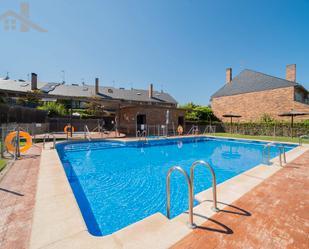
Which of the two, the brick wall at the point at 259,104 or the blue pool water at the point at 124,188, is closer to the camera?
the blue pool water at the point at 124,188

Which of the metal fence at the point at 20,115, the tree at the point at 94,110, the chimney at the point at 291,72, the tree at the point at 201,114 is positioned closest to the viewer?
the metal fence at the point at 20,115

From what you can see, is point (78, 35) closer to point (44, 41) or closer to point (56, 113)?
point (44, 41)

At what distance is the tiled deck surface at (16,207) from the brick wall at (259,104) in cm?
2248

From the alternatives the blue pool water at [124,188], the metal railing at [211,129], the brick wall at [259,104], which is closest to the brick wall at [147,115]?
the metal railing at [211,129]

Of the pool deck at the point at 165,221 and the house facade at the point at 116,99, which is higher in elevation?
the house facade at the point at 116,99

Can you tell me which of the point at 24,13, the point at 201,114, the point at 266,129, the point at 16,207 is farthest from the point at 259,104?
the point at 24,13

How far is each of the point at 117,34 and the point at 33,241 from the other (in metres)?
13.1

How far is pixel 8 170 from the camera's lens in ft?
15.4

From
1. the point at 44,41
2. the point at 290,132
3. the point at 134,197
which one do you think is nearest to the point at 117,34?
the point at 44,41

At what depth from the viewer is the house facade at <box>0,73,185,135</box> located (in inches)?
554

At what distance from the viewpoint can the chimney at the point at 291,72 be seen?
1906 centimetres

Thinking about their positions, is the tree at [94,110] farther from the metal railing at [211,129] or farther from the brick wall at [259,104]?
the brick wall at [259,104]

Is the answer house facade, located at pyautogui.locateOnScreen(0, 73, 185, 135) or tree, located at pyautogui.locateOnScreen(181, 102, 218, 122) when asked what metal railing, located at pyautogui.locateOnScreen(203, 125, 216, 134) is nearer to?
tree, located at pyautogui.locateOnScreen(181, 102, 218, 122)

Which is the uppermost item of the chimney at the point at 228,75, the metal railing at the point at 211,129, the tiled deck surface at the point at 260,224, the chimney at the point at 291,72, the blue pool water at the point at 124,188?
the chimney at the point at 228,75
